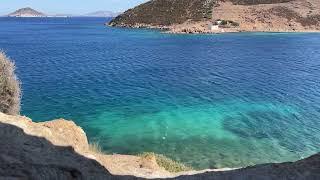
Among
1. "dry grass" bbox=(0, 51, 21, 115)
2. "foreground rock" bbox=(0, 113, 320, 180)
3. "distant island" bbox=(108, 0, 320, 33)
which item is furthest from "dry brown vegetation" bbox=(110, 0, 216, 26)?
"foreground rock" bbox=(0, 113, 320, 180)

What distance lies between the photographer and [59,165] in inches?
633

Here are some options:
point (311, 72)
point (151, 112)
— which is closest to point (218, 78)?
point (311, 72)

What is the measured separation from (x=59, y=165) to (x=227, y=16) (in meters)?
155

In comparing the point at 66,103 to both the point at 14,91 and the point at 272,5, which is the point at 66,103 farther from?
the point at 272,5

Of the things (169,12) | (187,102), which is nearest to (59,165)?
(187,102)

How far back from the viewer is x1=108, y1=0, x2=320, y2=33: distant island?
157 m

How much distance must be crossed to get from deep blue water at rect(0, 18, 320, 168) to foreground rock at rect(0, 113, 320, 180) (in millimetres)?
10726

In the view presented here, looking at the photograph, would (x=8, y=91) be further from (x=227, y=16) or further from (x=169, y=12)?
(x=169, y=12)

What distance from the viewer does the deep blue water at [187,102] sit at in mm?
32406

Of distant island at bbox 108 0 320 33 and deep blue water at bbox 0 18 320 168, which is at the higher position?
distant island at bbox 108 0 320 33

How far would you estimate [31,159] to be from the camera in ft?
52.4

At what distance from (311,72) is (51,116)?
37071 millimetres

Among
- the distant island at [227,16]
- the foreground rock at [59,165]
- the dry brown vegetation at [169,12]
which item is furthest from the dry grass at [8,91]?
the dry brown vegetation at [169,12]

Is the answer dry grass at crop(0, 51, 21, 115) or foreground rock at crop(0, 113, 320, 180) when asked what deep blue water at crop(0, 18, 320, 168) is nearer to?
dry grass at crop(0, 51, 21, 115)
